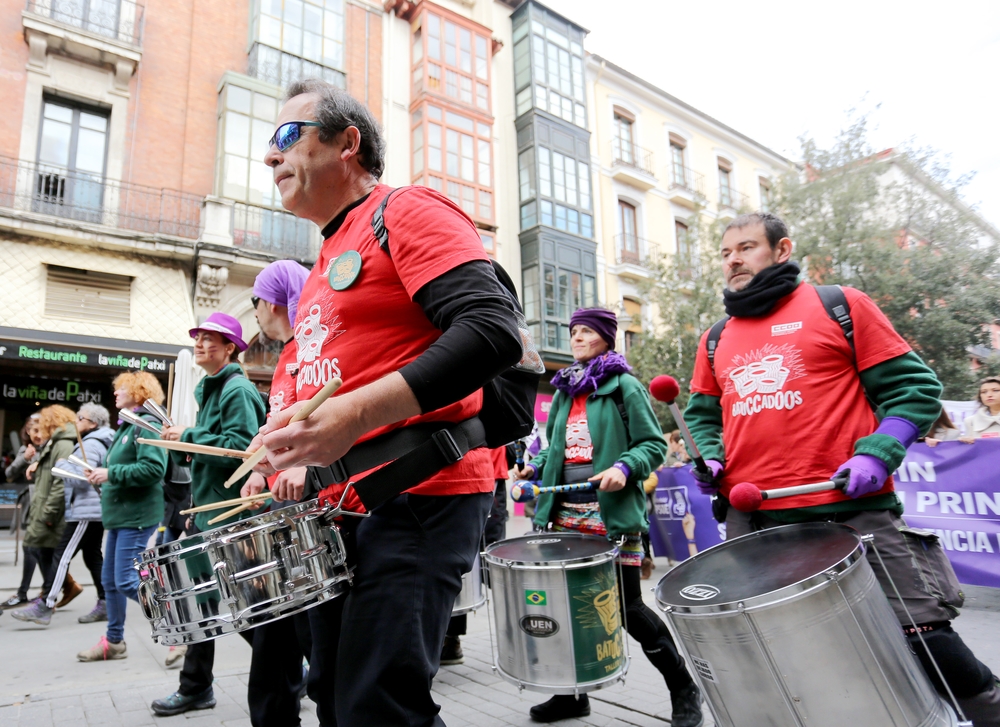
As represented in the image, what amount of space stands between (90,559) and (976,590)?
8.19 m

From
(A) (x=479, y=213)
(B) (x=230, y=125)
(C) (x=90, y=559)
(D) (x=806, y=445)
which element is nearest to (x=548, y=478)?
(D) (x=806, y=445)

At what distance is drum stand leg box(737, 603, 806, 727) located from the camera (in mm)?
1685

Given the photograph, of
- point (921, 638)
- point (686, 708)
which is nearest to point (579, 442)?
point (686, 708)

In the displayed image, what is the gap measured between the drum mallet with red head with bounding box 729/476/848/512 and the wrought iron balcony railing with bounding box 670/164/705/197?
24021 millimetres

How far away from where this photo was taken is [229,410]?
12.1 ft

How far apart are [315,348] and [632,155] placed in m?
24.0

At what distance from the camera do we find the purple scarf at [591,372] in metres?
3.90

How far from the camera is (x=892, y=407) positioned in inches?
93.4

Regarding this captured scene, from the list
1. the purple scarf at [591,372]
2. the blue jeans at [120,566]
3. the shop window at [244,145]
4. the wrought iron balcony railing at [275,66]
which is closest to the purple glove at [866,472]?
the purple scarf at [591,372]

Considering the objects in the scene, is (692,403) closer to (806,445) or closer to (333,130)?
(806,445)

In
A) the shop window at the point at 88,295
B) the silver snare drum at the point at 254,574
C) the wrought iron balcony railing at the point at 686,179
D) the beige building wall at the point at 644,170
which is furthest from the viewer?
the wrought iron balcony railing at the point at 686,179

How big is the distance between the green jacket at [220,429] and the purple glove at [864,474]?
2781 mm

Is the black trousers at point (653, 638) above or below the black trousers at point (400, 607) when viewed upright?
below

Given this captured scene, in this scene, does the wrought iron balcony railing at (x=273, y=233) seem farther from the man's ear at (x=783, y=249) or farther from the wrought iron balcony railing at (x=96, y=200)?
the man's ear at (x=783, y=249)
